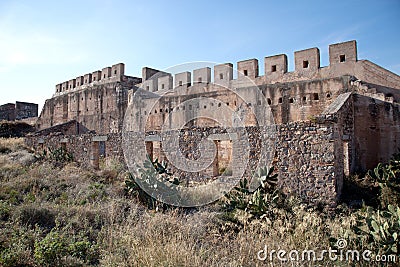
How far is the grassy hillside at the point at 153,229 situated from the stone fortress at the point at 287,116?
1.13 metres

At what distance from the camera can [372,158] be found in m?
10.0

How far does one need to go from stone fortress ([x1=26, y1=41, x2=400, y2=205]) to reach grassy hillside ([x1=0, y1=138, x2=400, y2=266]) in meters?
1.13

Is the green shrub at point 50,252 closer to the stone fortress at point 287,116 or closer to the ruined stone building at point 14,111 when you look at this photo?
the stone fortress at point 287,116

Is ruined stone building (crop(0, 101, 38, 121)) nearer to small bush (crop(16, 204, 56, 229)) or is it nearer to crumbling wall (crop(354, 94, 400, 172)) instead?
small bush (crop(16, 204, 56, 229))

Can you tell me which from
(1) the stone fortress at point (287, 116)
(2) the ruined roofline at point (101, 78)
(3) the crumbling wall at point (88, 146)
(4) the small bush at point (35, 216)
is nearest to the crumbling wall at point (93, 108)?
(1) the stone fortress at point (287, 116)

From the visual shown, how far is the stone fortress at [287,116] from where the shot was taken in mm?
6961

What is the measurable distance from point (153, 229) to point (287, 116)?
8.28 meters

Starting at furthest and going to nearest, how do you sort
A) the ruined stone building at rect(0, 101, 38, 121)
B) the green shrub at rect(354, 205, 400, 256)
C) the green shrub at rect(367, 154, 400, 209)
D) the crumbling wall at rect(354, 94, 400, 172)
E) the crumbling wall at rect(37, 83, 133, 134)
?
1. the ruined stone building at rect(0, 101, 38, 121)
2. the crumbling wall at rect(37, 83, 133, 134)
3. the crumbling wall at rect(354, 94, 400, 172)
4. the green shrub at rect(367, 154, 400, 209)
5. the green shrub at rect(354, 205, 400, 256)

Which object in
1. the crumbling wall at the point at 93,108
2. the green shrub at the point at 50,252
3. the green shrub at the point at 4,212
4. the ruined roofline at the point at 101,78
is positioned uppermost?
the ruined roofline at the point at 101,78

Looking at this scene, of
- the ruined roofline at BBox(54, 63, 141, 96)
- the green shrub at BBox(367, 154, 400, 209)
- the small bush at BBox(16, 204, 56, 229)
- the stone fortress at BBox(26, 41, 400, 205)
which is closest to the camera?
the small bush at BBox(16, 204, 56, 229)

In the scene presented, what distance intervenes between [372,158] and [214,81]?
7.75 meters

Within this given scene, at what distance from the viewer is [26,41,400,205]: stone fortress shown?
6961mm

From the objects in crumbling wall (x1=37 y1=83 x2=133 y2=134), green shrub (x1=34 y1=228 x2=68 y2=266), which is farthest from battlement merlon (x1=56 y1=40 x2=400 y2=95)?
green shrub (x1=34 y1=228 x2=68 y2=266)

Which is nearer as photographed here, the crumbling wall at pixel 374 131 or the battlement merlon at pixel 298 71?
the crumbling wall at pixel 374 131
